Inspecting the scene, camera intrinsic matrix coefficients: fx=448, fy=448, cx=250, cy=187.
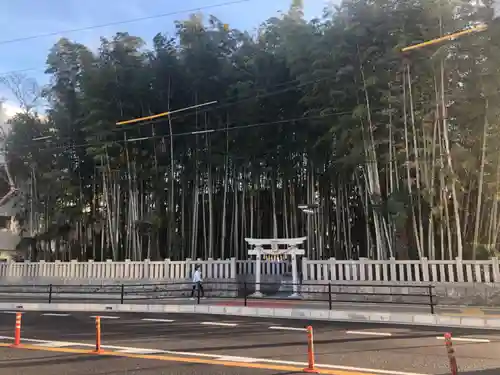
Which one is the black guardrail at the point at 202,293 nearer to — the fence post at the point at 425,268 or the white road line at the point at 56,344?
the fence post at the point at 425,268

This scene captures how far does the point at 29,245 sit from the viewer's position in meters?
16.9

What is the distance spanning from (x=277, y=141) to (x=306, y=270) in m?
3.95

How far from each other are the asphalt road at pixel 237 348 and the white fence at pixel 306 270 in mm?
2666

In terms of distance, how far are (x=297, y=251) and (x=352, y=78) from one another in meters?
4.49

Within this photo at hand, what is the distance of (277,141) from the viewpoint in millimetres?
13008

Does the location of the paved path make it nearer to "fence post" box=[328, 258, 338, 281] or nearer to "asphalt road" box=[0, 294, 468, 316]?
"asphalt road" box=[0, 294, 468, 316]

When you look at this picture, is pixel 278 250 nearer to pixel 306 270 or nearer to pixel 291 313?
pixel 306 270

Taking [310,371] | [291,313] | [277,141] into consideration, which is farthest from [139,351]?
[277,141]

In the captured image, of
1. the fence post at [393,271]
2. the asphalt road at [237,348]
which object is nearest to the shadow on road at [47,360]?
the asphalt road at [237,348]

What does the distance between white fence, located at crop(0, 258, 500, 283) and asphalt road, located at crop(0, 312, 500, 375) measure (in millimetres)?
2666

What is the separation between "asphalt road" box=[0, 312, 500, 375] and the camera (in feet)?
15.4

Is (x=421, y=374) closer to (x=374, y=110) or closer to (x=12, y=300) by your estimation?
(x=374, y=110)

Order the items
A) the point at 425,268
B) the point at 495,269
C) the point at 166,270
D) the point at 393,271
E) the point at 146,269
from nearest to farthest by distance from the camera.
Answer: the point at 495,269
the point at 425,268
the point at 393,271
the point at 166,270
the point at 146,269

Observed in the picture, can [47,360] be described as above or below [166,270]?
below
